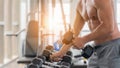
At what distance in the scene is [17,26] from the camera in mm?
4258

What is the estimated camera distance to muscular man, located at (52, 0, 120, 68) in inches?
62.0

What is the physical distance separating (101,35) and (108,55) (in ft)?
0.68

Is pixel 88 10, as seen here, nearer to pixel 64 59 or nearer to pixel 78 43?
pixel 78 43

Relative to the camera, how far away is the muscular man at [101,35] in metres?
1.57

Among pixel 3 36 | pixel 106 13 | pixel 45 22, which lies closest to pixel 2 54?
pixel 3 36

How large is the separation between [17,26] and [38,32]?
1495mm

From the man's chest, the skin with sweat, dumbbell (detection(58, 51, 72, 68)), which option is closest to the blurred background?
dumbbell (detection(58, 51, 72, 68))

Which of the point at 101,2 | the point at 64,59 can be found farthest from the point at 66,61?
the point at 101,2

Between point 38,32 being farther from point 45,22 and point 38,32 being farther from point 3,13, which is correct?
point 3,13

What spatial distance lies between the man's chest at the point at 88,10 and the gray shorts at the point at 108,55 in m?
0.24

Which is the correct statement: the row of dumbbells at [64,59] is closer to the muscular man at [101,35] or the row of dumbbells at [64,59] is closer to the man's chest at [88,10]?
the muscular man at [101,35]

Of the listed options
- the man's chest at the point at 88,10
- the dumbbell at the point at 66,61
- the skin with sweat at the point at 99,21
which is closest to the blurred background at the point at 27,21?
the dumbbell at the point at 66,61

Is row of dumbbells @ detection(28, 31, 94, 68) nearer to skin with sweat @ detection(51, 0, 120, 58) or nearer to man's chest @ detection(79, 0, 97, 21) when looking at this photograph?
skin with sweat @ detection(51, 0, 120, 58)

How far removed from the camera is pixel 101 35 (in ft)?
5.27
